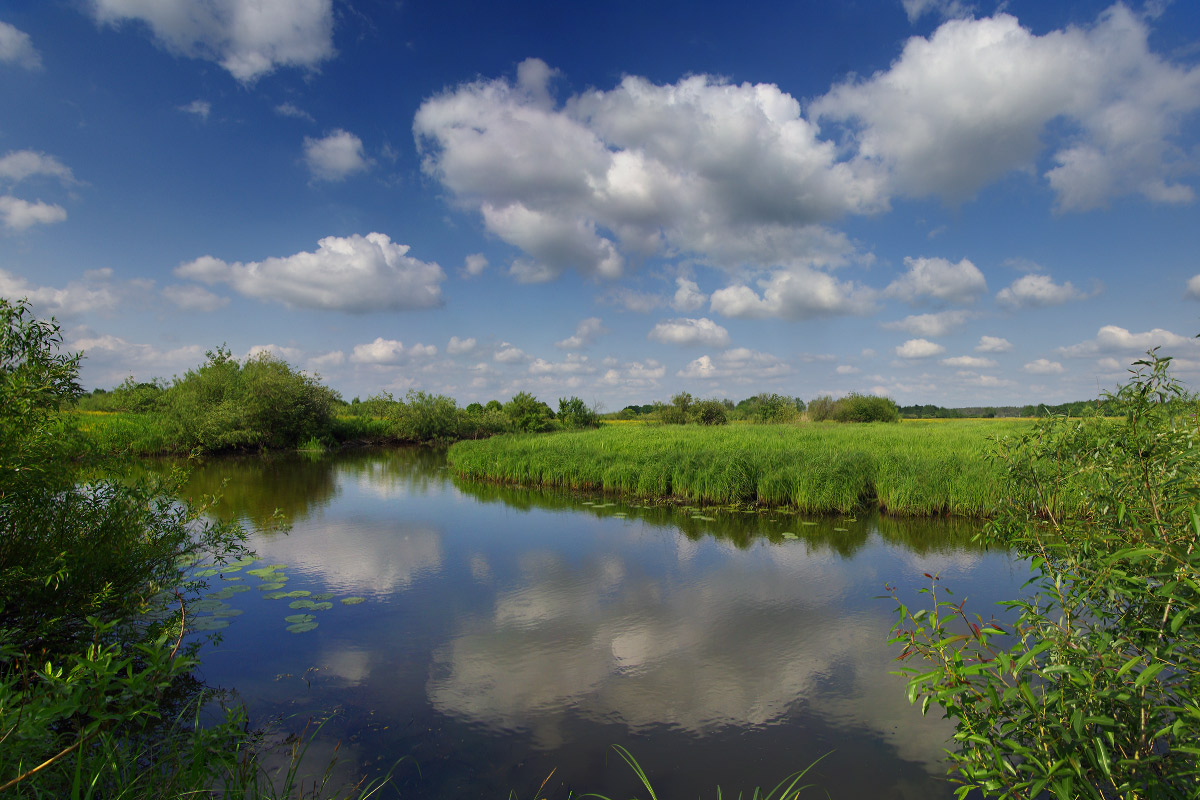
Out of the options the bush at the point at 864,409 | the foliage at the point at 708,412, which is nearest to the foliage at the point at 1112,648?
the foliage at the point at 708,412

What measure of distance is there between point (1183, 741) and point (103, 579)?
22.1 feet

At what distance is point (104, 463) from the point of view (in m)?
5.07

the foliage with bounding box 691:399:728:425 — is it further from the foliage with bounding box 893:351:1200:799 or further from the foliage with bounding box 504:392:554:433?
the foliage with bounding box 893:351:1200:799

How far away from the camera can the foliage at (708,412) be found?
39125 mm

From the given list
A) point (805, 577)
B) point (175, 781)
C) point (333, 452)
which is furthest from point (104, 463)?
point (333, 452)

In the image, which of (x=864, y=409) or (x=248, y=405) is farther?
(x=864, y=409)

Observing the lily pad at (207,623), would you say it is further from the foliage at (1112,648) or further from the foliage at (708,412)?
the foliage at (708,412)

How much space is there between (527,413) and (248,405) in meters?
19.9

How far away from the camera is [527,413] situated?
4522 cm

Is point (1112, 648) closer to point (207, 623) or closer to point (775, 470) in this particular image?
point (207, 623)

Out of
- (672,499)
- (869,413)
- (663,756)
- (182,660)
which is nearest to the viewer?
(182,660)

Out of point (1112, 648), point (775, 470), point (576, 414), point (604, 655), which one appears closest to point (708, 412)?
point (576, 414)

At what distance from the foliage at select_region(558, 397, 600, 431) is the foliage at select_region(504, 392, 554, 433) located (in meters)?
1.24

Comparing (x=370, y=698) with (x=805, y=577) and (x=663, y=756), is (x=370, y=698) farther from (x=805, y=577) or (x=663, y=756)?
(x=805, y=577)
